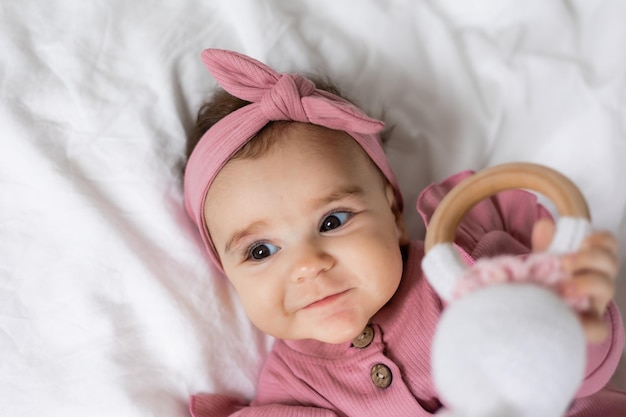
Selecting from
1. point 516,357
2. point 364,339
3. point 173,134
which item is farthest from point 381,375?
point 173,134

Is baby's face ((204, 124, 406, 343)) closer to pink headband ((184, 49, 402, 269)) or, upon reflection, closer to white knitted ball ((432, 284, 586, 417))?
pink headband ((184, 49, 402, 269))

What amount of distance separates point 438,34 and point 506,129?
27 cm

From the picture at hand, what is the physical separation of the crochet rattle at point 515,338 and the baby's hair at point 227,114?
0.55 m

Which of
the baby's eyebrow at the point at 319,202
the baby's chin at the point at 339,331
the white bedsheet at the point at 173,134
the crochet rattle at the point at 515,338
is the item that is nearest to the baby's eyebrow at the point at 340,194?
the baby's eyebrow at the point at 319,202

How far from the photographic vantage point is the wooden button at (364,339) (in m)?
1.16

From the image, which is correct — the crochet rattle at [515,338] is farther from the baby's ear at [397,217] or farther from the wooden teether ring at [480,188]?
the baby's ear at [397,217]

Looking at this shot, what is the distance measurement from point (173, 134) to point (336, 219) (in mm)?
427

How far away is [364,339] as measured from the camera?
3.81ft

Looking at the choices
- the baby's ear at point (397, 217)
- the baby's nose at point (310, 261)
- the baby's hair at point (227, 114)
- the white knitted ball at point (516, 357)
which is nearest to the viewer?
the white knitted ball at point (516, 357)

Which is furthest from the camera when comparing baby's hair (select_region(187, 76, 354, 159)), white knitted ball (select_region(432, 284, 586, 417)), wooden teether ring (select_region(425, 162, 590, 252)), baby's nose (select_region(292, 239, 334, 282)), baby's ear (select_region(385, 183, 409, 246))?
baby's ear (select_region(385, 183, 409, 246))

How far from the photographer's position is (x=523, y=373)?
0.61m

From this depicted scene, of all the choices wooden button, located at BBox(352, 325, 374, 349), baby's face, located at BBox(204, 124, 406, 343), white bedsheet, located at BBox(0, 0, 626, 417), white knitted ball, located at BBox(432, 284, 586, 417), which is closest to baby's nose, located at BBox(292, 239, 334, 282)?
baby's face, located at BBox(204, 124, 406, 343)

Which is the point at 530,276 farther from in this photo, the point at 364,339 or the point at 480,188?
the point at 364,339

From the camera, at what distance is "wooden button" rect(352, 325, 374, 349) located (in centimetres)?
116
